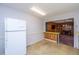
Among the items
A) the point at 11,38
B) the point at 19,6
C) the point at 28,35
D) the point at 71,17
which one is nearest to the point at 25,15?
the point at 19,6

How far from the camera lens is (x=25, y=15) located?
1.90m

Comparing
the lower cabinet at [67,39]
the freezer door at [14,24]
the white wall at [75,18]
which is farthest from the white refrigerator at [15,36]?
the lower cabinet at [67,39]

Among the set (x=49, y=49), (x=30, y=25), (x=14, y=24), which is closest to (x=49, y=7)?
(x=30, y=25)

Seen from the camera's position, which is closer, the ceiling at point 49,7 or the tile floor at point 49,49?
the ceiling at point 49,7

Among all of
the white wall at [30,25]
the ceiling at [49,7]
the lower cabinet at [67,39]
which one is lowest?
A: the lower cabinet at [67,39]

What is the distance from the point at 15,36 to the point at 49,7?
93 cm

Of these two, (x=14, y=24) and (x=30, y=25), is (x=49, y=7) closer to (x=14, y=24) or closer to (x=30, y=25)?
(x=30, y=25)

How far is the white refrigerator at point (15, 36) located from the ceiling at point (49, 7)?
0.26 meters

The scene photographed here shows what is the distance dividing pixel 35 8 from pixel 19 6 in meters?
0.32

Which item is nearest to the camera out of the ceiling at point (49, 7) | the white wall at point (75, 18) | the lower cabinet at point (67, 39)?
the ceiling at point (49, 7)

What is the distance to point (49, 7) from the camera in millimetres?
1857

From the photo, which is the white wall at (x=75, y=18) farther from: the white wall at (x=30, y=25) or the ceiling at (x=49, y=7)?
the white wall at (x=30, y=25)

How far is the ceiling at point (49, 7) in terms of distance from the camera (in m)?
1.78

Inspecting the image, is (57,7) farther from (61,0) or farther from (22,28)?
(22,28)
